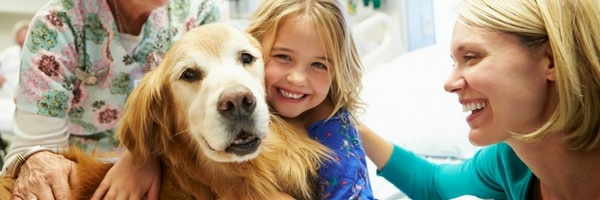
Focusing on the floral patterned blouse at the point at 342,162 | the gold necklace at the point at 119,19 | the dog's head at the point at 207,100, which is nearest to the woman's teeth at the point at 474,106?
the floral patterned blouse at the point at 342,162

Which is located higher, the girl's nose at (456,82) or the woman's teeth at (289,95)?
the girl's nose at (456,82)

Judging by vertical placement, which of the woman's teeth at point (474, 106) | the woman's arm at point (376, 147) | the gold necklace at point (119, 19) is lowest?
the woman's arm at point (376, 147)

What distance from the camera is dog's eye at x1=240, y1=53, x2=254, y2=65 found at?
3.84 ft

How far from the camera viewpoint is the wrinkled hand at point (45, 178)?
1.21 m

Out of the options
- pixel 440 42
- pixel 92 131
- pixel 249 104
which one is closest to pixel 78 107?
pixel 92 131

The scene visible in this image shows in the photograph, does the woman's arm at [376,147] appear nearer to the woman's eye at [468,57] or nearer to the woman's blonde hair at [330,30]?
the woman's blonde hair at [330,30]

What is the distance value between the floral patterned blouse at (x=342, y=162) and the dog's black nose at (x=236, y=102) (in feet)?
1.03

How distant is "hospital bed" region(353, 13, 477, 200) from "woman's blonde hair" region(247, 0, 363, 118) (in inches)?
22.2

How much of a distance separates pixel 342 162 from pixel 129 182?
1.58 feet

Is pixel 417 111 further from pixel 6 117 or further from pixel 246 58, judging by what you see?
pixel 6 117

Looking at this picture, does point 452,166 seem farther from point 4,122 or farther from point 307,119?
point 4,122

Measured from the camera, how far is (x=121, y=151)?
137 cm

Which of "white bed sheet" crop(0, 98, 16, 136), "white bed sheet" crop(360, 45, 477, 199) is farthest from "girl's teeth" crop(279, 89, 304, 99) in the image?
"white bed sheet" crop(0, 98, 16, 136)

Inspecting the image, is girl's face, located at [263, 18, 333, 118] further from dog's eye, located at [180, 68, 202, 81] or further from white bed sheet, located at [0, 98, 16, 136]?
white bed sheet, located at [0, 98, 16, 136]
